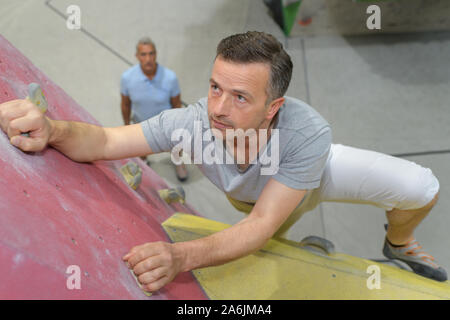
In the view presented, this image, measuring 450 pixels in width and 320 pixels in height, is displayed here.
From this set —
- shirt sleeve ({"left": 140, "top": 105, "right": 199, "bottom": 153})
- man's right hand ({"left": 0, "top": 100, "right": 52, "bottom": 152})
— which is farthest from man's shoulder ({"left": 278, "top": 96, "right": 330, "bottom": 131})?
man's right hand ({"left": 0, "top": 100, "right": 52, "bottom": 152})

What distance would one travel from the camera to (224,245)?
1193 millimetres

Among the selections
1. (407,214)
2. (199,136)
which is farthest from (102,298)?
(407,214)

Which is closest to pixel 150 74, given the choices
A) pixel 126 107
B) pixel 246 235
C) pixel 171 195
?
pixel 126 107

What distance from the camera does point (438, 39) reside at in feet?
11.9

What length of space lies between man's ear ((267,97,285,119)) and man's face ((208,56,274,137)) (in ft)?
0.04

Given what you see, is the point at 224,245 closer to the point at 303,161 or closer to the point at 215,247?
the point at 215,247

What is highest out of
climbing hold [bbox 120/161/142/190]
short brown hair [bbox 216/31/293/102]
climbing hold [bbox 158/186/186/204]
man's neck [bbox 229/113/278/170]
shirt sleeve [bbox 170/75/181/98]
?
shirt sleeve [bbox 170/75/181/98]

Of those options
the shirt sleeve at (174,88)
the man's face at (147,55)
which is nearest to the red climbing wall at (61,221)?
the man's face at (147,55)

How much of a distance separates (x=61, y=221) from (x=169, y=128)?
51 centimetres

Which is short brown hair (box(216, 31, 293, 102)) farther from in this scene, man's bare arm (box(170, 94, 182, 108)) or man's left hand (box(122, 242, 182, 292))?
man's bare arm (box(170, 94, 182, 108))

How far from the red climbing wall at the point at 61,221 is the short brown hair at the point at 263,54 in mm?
494

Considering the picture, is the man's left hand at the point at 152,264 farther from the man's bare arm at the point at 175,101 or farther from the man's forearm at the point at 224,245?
the man's bare arm at the point at 175,101

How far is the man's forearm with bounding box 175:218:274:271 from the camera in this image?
1.13 metres

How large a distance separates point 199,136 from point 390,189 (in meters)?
0.71
